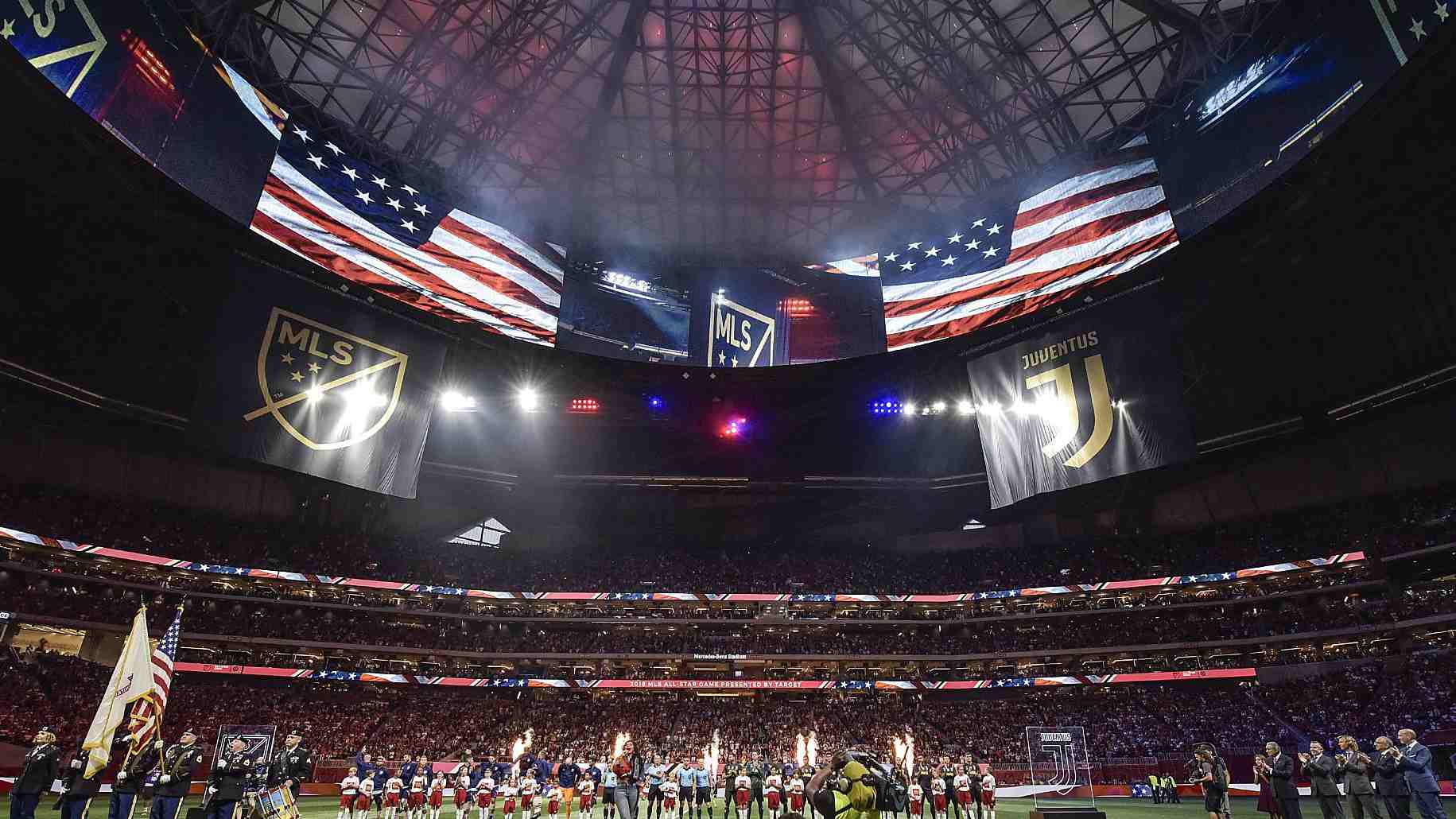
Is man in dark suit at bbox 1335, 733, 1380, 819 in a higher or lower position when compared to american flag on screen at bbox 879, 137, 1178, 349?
lower

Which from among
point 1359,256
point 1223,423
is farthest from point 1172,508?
point 1359,256

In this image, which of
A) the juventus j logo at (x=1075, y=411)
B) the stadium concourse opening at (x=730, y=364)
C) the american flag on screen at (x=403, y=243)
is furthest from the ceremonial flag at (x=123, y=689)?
the juventus j logo at (x=1075, y=411)

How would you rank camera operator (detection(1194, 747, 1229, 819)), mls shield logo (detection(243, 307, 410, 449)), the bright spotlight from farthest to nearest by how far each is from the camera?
the bright spotlight
mls shield logo (detection(243, 307, 410, 449))
camera operator (detection(1194, 747, 1229, 819))

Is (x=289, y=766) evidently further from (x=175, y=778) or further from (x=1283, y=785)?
(x=1283, y=785)

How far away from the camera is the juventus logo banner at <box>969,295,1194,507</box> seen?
81.4 feet

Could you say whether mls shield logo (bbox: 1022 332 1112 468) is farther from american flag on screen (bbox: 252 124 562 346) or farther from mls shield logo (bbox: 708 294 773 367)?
american flag on screen (bbox: 252 124 562 346)

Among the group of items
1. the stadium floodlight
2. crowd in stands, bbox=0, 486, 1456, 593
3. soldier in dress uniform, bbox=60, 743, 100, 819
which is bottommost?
soldier in dress uniform, bbox=60, 743, 100, 819

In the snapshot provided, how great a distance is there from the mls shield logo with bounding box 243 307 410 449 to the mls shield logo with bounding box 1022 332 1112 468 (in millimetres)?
24332

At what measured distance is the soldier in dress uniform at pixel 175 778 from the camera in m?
13.8

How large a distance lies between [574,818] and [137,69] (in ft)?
91.8

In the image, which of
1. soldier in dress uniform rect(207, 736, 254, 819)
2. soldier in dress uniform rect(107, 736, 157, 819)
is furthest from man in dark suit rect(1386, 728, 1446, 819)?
soldier in dress uniform rect(107, 736, 157, 819)

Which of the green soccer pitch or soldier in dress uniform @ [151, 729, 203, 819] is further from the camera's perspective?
the green soccer pitch

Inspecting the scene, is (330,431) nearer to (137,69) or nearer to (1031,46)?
(137,69)

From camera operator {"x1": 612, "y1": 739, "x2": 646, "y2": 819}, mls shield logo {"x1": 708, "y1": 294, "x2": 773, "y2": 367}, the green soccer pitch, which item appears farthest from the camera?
mls shield logo {"x1": 708, "y1": 294, "x2": 773, "y2": 367}
